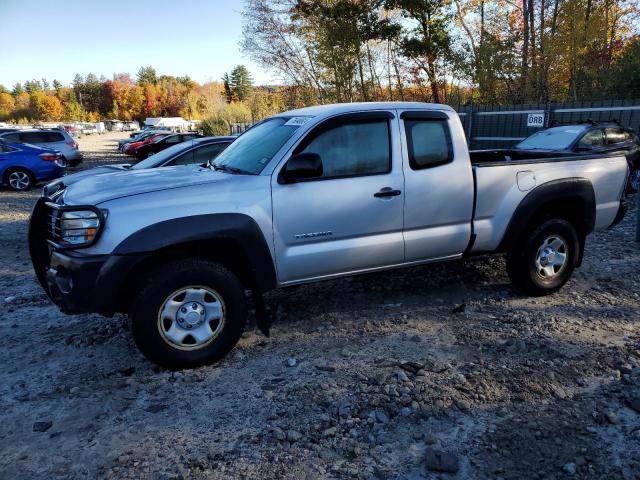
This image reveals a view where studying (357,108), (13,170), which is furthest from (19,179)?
(357,108)

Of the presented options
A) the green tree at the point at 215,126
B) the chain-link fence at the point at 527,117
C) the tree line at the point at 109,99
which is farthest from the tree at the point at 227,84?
the chain-link fence at the point at 527,117

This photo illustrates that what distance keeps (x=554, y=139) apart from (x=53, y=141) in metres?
16.8

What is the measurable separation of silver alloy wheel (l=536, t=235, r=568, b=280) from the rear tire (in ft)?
45.6

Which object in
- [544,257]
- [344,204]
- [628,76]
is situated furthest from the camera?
[628,76]

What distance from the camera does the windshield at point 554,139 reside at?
381 inches

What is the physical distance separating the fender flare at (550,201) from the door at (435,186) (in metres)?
0.50

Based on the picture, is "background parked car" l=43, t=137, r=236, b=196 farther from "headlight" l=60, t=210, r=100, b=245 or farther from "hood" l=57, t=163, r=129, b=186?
"headlight" l=60, t=210, r=100, b=245

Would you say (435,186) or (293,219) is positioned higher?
(435,186)

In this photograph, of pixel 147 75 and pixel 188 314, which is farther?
pixel 147 75

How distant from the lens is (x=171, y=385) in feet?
11.1

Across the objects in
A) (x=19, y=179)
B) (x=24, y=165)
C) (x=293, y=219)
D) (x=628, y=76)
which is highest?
(x=628, y=76)

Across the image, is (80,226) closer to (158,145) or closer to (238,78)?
(158,145)

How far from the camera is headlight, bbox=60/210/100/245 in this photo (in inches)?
127

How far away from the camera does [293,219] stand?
12.0ft
